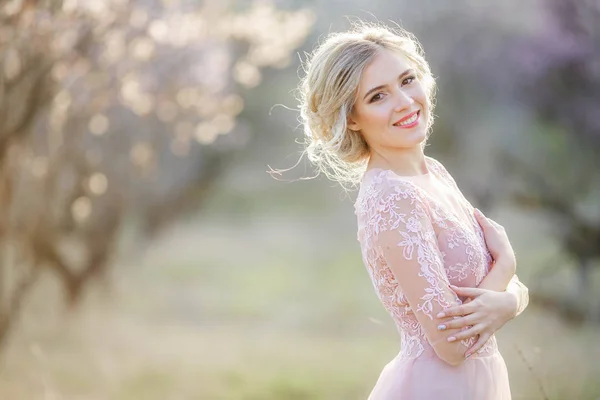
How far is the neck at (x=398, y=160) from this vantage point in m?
1.64

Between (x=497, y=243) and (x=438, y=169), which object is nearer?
(x=497, y=243)

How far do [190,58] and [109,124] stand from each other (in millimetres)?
748

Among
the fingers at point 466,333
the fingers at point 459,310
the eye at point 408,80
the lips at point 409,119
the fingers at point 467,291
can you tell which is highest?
the eye at point 408,80

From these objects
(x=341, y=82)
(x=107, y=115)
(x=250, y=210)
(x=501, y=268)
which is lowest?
(x=250, y=210)

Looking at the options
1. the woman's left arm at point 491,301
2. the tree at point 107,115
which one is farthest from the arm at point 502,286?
the tree at point 107,115

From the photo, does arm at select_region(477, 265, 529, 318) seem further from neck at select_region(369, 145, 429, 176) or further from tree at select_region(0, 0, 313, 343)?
tree at select_region(0, 0, 313, 343)

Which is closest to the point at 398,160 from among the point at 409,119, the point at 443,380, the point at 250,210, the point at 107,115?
the point at 409,119

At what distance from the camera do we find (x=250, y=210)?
253 inches

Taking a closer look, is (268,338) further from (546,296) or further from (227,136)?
(546,296)

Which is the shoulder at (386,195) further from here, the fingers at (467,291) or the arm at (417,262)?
the fingers at (467,291)

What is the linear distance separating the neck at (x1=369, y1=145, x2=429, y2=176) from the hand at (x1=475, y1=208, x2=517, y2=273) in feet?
0.55

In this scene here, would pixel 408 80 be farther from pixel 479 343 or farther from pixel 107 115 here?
pixel 107 115

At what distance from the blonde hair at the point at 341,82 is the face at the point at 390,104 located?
0.06 ft

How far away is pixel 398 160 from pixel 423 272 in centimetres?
28
